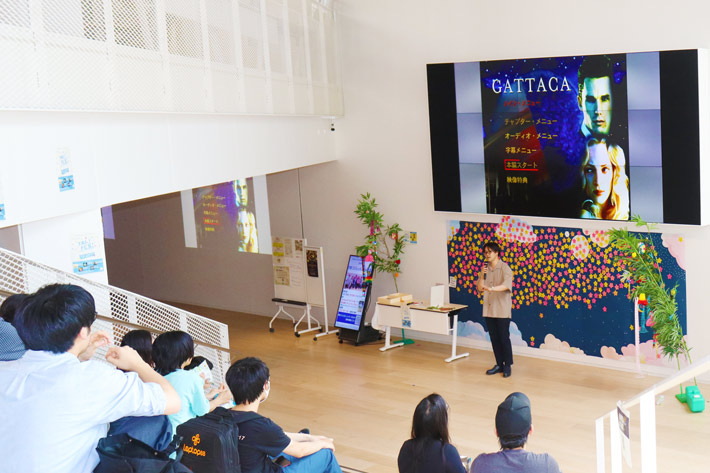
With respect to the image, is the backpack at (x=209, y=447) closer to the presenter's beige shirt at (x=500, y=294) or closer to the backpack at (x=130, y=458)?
the backpack at (x=130, y=458)

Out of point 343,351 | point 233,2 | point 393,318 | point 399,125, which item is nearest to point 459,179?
point 399,125

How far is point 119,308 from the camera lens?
252 inches

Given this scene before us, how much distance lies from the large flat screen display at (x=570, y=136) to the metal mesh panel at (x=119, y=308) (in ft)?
13.2

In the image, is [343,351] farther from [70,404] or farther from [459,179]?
[70,404]

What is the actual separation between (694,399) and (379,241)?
185 inches

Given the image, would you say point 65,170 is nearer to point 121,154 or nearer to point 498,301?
point 121,154

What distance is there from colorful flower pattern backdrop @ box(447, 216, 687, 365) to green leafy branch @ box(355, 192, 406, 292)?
→ 0.80 m

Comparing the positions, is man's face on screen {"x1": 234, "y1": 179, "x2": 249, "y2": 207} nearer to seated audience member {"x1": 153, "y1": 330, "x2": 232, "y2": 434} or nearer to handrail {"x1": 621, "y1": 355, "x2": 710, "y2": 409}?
seated audience member {"x1": 153, "y1": 330, "x2": 232, "y2": 434}

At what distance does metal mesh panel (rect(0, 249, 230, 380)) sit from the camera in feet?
18.5

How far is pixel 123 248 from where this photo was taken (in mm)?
14438

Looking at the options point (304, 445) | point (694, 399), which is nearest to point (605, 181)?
point (694, 399)

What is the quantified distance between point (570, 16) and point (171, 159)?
4691mm

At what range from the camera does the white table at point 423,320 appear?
32.1ft

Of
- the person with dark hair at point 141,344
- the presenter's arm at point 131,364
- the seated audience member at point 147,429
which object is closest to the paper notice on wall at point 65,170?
the person with dark hair at point 141,344
